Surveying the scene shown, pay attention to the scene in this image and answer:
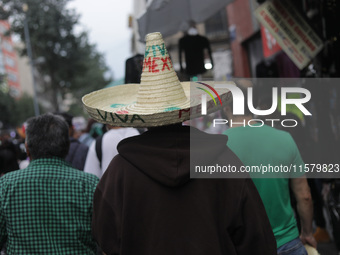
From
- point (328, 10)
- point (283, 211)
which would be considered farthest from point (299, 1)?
point (283, 211)

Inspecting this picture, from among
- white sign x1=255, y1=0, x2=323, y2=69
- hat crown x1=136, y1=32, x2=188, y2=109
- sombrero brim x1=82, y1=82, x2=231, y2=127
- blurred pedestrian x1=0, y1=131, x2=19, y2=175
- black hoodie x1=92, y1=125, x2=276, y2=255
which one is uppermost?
white sign x1=255, y1=0, x2=323, y2=69

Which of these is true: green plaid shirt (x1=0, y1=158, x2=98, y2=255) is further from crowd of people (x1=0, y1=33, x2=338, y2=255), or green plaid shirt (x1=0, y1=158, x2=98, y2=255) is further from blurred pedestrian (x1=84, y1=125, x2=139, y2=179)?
blurred pedestrian (x1=84, y1=125, x2=139, y2=179)

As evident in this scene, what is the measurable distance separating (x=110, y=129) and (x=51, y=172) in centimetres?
145

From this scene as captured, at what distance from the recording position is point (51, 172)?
2695 millimetres

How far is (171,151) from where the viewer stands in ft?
6.42

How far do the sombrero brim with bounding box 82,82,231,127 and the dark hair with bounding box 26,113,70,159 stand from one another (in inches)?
17.6

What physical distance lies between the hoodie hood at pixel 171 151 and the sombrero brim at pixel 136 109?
73 mm

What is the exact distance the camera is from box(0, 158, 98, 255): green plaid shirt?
2.62 m

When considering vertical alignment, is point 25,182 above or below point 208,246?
above

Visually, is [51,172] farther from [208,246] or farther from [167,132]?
[208,246]

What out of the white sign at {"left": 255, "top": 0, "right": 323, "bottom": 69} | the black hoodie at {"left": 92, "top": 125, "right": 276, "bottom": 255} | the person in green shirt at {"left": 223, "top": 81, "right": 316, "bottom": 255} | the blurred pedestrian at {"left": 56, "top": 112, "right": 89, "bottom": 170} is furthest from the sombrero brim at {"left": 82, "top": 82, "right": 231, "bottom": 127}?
the white sign at {"left": 255, "top": 0, "right": 323, "bottom": 69}

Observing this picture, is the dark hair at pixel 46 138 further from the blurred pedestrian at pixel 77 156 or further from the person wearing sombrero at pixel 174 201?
the blurred pedestrian at pixel 77 156

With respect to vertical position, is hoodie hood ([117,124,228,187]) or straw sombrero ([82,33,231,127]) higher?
straw sombrero ([82,33,231,127])

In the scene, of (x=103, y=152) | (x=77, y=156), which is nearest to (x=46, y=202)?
(x=103, y=152)
